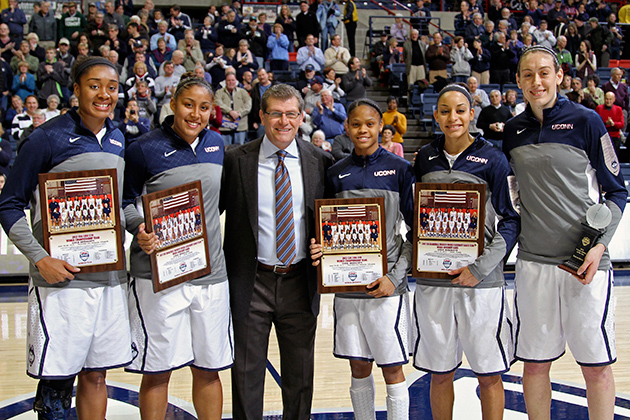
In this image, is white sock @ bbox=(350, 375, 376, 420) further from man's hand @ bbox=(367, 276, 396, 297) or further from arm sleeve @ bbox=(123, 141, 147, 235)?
arm sleeve @ bbox=(123, 141, 147, 235)

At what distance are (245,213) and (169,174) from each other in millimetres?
427

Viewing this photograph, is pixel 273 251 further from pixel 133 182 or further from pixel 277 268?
pixel 133 182

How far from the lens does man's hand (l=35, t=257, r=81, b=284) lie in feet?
9.08

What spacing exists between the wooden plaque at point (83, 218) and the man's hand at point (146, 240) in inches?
5.2

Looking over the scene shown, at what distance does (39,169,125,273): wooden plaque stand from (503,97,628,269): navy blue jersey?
2.04 m

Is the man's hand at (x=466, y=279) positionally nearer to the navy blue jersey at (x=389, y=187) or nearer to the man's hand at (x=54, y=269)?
the navy blue jersey at (x=389, y=187)

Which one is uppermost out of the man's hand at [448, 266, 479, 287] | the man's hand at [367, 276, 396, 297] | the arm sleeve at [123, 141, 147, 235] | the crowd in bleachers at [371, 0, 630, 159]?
the crowd in bleachers at [371, 0, 630, 159]

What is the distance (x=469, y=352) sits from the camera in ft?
10.0

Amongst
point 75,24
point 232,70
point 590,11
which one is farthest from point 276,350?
point 590,11

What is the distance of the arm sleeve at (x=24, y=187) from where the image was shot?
9.27ft

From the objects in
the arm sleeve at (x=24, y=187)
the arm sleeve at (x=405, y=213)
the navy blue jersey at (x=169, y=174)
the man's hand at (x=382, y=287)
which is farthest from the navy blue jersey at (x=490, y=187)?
the arm sleeve at (x=24, y=187)

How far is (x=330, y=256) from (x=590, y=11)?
1695cm

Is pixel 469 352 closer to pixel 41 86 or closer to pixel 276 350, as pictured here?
pixel 276 350

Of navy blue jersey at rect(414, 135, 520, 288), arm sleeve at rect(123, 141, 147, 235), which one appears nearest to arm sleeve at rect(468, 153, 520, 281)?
navy blue jersey at rect(414, 135, 520, 288)
